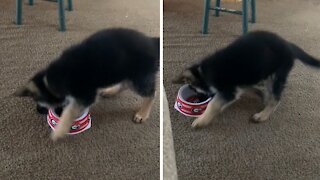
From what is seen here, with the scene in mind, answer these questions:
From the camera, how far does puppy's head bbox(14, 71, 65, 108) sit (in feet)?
2.50

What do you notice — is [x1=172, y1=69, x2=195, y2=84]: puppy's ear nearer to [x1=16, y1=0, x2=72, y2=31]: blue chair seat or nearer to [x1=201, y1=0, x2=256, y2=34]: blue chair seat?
[x1=201, y1=0, x2=256, y2=34]: blue chair seat

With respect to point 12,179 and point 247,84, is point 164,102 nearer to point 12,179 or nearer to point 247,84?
point 247,84

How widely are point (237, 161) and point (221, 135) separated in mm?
67

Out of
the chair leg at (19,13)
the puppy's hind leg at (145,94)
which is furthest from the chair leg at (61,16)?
the puppy's hind leg at (145,94)

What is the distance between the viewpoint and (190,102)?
0.84m

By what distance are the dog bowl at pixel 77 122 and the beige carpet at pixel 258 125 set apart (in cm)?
20

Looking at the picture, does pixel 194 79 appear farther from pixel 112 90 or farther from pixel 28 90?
pixel 28 90

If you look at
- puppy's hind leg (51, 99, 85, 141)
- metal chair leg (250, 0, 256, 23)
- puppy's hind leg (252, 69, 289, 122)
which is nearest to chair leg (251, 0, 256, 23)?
metal chair leg (250, 0, 256, 23)

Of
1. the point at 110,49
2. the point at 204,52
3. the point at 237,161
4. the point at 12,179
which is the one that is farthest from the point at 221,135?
the point at 12,179

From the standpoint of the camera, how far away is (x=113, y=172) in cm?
78

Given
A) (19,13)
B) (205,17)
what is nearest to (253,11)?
(205,17)

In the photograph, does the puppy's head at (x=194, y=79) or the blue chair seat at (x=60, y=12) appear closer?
the puppy's head at (x=194, y=79)

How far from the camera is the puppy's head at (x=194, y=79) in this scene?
2.57 ft

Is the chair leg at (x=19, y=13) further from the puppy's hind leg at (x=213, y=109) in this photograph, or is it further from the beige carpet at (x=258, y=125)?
the puppy's hind leg at (x=213, y=109)
